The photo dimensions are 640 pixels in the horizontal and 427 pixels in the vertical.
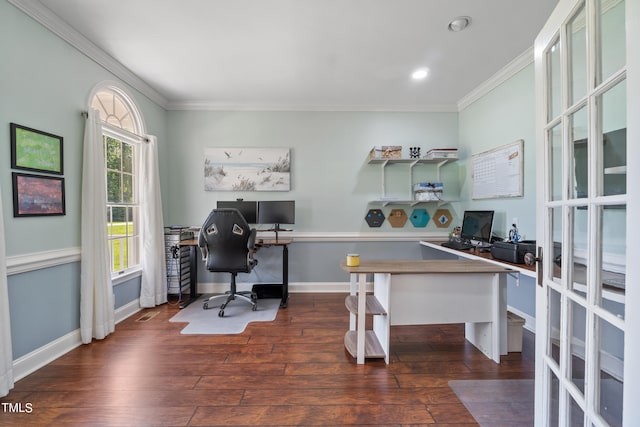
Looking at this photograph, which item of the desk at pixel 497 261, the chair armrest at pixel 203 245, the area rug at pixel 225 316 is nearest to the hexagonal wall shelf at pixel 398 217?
the desk at pixel 497 261

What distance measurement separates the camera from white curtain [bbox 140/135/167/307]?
3234mm

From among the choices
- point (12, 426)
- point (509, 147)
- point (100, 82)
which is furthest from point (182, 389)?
point (509, 147)

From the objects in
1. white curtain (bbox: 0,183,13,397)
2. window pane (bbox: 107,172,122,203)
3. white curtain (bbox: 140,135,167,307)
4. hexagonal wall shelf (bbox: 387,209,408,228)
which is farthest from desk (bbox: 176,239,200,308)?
hexagonal wall shelf (bbox: 387,209,408,228)

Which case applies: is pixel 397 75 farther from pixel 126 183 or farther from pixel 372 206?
pixel 126 183

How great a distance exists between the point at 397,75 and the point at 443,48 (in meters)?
0.57

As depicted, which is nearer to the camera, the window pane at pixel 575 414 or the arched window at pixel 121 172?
the window pane at pixel 575 414

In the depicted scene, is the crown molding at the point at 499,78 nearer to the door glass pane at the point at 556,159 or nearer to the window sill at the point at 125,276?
the door glass pane at the point at 556,159

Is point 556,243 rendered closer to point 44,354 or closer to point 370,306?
point 370,306

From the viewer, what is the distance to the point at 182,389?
181cm

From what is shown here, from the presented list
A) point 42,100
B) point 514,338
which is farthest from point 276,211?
point 514,338

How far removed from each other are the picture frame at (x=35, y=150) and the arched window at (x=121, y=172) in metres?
0.65

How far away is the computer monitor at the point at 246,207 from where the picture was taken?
12.0 feet

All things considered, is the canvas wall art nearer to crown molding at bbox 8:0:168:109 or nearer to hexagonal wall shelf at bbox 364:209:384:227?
crown molding at bbox 8:0:168:109

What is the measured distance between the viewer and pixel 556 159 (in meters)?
1.12
